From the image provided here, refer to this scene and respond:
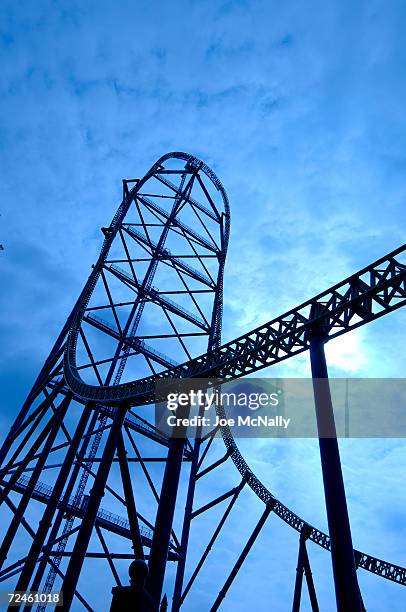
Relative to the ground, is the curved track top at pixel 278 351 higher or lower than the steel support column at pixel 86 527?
higher

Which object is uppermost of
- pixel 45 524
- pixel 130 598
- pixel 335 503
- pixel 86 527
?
pixel 335 503

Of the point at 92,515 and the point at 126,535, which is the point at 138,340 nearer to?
the point at 126,535

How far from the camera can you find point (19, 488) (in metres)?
13.3

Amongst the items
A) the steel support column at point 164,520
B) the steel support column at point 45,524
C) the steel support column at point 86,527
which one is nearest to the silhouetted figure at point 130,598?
the steel support column at point 164,520

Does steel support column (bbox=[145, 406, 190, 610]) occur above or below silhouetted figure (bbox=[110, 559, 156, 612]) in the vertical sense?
above

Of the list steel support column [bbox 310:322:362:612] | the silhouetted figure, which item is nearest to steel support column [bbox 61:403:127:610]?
steel support column [bbox 310:322:362:612]

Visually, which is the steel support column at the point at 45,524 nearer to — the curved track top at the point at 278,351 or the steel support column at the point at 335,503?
the curved track top at the point at 278,351

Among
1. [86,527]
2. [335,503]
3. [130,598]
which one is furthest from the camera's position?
[86,527]

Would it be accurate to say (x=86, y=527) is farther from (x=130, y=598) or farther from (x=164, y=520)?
(x=130, y=598)

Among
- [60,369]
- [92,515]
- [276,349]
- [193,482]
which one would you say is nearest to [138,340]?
[60,369]

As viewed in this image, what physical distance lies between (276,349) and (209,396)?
145 inches

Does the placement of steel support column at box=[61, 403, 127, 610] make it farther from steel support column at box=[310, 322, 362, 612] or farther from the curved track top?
steel support column at box=[310, 322, 362, 612]

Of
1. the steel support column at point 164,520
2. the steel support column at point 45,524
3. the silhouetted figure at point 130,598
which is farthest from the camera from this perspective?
the steel support column at point 45,524

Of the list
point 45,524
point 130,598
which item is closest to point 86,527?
point 45,524
